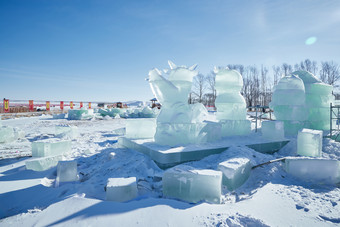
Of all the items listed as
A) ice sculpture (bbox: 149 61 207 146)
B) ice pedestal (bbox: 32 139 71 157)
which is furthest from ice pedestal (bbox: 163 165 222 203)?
ice pedestal (bbox: 32 139 71 157)

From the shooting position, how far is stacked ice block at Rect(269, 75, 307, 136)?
6.97m

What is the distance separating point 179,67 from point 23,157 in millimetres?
4629

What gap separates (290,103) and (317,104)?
123cm

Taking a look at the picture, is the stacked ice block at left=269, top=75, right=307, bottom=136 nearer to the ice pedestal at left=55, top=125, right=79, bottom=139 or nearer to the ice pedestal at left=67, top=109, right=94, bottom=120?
the ice pedestal at left=55, top=125, right=79, bottom=139

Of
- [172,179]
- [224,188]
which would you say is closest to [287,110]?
[224,188]

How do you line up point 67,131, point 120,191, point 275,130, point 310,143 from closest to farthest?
point 120,191
point 310,143
point 275,130
point 67,131

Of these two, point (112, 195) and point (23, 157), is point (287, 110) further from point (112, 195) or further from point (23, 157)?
point (23, 157)

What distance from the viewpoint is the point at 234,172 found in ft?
11.0

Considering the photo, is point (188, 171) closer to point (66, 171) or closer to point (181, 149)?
point (181, 149)

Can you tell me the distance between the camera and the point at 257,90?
30422 millimetres

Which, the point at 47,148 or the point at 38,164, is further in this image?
the point at 47,148

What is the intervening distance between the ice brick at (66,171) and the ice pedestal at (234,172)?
2.62 meters

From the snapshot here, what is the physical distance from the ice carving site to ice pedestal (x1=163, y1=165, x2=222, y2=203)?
0.01 metres

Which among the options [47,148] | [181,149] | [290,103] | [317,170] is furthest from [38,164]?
[290,103]
